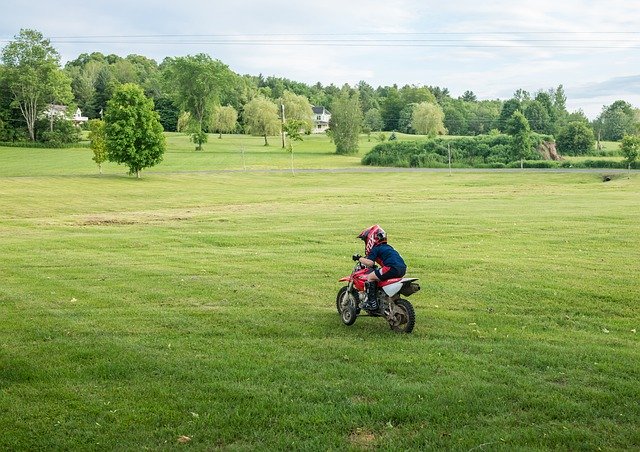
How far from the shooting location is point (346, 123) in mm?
109625

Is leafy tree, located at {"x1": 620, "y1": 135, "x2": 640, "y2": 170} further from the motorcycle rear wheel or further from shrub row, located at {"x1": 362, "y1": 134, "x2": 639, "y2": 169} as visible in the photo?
the motorcycle rear wheel

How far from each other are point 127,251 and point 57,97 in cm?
9865

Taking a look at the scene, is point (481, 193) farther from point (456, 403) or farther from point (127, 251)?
point (456, 403)

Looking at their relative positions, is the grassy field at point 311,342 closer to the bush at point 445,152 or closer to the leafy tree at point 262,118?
the bush at point 445,152

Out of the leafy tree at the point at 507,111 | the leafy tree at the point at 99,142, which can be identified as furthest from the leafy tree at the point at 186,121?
the leafy tree at the point at 507,111

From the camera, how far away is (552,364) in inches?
364

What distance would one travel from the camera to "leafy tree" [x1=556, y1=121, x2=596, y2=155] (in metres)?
105

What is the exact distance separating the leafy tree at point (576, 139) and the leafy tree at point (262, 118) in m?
50.7

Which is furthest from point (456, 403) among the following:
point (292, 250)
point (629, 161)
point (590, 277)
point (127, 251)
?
point (629, 161)

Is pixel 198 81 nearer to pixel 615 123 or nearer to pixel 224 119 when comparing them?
pixel 224 119

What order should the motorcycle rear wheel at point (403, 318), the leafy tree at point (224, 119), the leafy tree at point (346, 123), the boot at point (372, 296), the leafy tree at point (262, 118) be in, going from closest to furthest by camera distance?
the motorcycle rear wheel at point (403, 318)
the boot at point (372, 296)
the leafy tree at point (346, 123)
the leafy tree at point (262, 118)
the leafy tree at point (224, 119)

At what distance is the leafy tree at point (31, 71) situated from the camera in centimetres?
10700

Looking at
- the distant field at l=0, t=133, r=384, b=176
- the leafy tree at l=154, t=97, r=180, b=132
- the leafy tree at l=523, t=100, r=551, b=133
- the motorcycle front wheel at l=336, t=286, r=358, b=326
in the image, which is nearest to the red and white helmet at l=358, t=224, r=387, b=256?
the motorcycle front wheel at l=336, t=286, r=358, b=326

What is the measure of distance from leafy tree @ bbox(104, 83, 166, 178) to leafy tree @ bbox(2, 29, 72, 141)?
48611 mm
